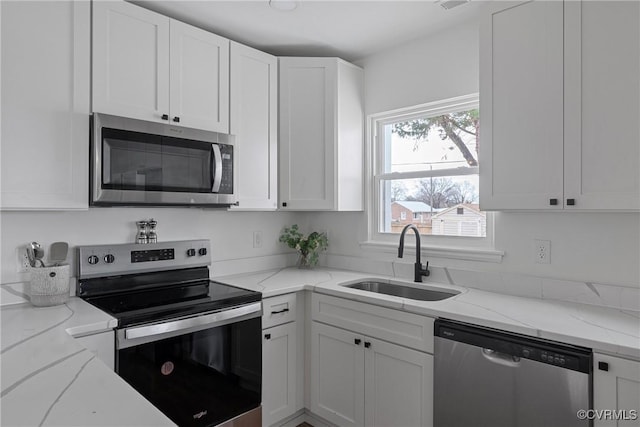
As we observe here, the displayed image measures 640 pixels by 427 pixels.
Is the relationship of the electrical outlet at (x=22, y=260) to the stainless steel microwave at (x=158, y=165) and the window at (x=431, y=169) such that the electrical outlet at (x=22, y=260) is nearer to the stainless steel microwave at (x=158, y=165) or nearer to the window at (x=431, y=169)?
the stainless steel microwave at (x=158, y=165)

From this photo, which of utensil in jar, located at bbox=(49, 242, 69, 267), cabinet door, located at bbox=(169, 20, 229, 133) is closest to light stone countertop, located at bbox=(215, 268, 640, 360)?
utensil in jar, located at bbox=(49, 242, 69, 267)

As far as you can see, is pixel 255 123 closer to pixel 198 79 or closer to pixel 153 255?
pixel 198 79

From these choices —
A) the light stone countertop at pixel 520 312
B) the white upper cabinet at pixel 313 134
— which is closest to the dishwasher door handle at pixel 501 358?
the light stone countertop at pixel 520 312

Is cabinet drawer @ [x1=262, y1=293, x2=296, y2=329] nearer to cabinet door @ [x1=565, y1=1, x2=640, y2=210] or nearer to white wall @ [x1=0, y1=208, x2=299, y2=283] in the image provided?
white wall @ [x1=0, y1=208, x2=299, y2=283]

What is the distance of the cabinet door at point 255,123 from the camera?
7.84 ft

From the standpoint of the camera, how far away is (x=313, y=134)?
265 centimetres

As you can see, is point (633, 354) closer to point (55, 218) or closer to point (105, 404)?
point (105, 404)

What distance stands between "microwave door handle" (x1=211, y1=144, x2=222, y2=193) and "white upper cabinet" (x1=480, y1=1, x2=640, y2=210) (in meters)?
1.37

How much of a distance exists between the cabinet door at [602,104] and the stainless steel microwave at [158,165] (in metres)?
1.70

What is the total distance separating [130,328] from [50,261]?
646mm

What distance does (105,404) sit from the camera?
81cm

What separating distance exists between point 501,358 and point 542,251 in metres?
0.74

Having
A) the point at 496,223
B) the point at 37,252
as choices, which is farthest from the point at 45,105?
the point at 496,223

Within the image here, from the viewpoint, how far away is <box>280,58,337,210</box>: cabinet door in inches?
103
